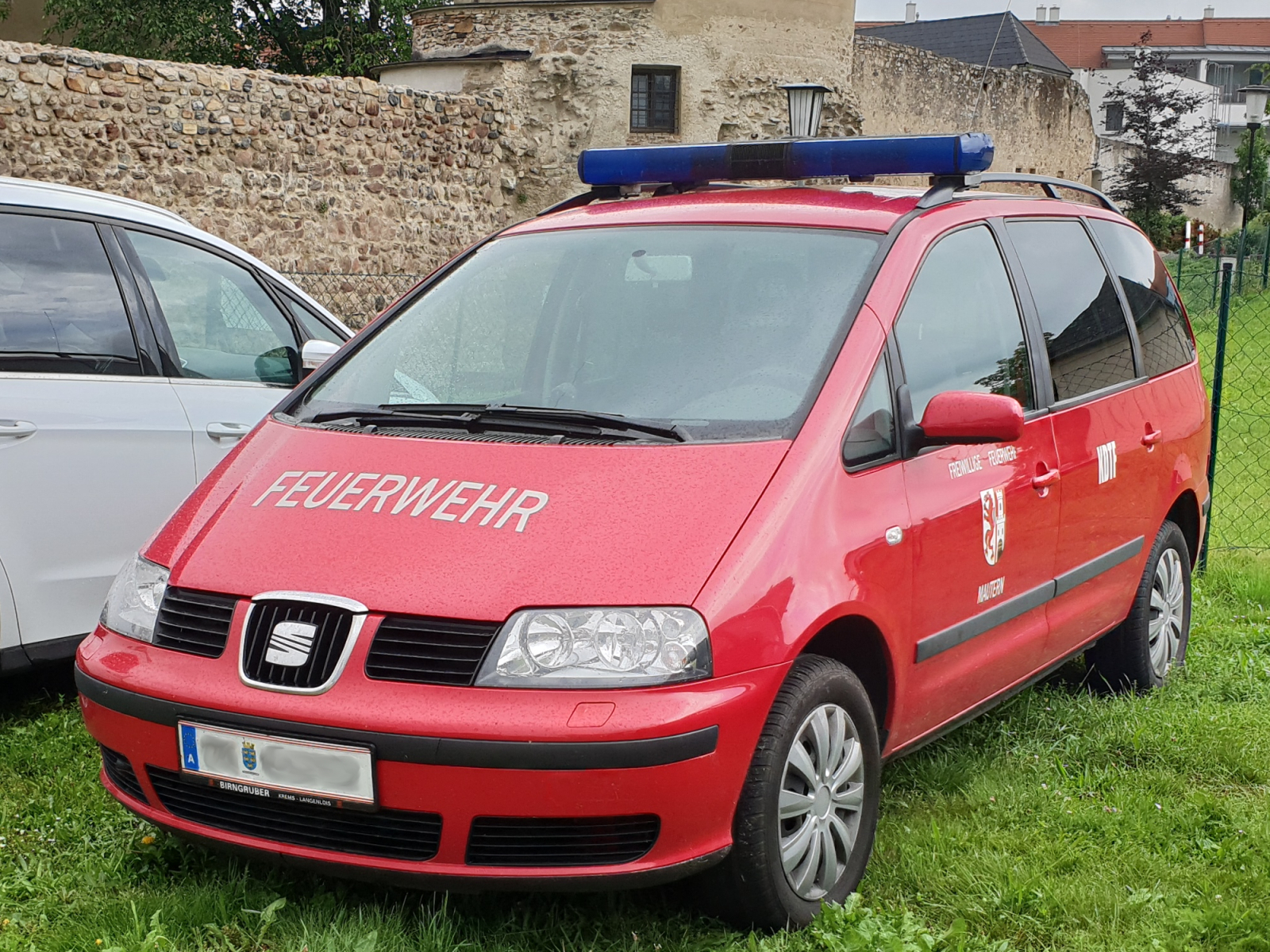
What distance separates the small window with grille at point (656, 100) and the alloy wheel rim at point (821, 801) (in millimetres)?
19841

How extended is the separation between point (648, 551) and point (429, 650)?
1.57 feet

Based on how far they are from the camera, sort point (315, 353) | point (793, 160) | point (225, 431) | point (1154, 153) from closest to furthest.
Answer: point (793, 160)
point (315, 353)
point (225, 431)
point (1154, 153)

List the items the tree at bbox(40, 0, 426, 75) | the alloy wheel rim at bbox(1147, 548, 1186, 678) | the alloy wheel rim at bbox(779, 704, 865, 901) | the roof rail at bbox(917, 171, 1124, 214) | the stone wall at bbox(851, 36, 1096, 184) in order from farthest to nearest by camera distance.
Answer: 1. the stone wall at bbox(851, 36, 1096, 184)
2. the tree at bbox(40, 0, 426, 75)
3. the alloy wheel rim at bbox(1147, 548, 1186, 678)
4. the roof rail at bbox(917, 171, 1124, 214)
5. the alloy wheel rim at bbox(779, 704, 865, 901)

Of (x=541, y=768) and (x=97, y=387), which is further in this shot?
(x=97, y=387)

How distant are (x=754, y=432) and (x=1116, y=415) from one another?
6.19 ft

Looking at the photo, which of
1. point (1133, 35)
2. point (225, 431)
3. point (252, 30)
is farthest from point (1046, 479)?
point (1133, 35)

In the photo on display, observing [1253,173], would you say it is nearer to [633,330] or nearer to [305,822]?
[633,330]

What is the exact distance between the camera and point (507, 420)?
329cm

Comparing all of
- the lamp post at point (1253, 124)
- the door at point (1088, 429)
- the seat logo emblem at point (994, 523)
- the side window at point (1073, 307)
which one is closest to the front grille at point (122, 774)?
the seat logo emblem at point (994, 523)

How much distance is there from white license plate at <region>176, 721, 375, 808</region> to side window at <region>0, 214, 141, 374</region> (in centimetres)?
188

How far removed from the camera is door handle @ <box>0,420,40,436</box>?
159 inches

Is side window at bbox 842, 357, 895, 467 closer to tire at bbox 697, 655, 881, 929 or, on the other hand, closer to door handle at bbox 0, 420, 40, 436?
tire at bbox 697, 655, 881, 929

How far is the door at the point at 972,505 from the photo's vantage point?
3420mm

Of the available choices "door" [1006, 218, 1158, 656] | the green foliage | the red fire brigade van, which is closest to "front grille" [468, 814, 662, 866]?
the red fire brigade van
